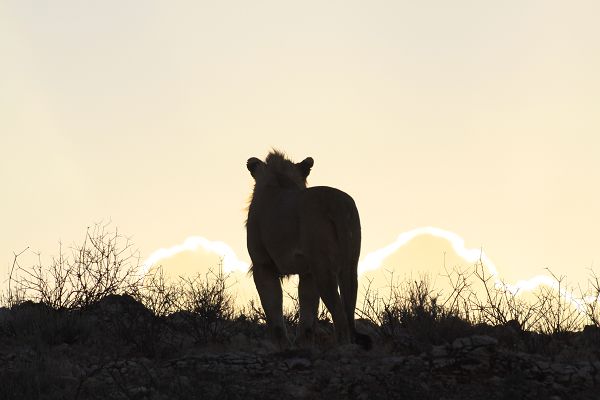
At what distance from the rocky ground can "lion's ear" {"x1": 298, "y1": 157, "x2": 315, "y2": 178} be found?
2.17 meters

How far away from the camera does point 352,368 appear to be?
7.70 metres

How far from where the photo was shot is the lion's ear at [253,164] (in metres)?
10.8

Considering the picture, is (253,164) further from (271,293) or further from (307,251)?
(307,251)

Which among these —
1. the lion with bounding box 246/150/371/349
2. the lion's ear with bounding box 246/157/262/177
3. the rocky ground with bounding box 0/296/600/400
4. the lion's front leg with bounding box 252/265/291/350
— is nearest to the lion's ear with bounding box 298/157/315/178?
the lion's ear with bounding box 246/157/262/177

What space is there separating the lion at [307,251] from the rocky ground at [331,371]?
1.22 ft

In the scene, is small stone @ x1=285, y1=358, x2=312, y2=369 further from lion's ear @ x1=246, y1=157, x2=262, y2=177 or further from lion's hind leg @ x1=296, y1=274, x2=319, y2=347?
lion's ear @ x1=246, y1=157, x2=262, y2=177

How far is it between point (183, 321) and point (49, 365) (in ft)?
11.7

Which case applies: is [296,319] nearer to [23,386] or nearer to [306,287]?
[306,287]

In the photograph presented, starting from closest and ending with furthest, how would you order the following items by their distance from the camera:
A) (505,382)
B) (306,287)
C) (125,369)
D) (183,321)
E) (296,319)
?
(505,382), (125,369), (306,287), (183,321), (296,319)

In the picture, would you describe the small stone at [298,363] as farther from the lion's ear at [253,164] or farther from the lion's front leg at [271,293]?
the lion's ear at [253,164]

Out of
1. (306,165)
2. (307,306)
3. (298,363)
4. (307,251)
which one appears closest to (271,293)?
(307,306)

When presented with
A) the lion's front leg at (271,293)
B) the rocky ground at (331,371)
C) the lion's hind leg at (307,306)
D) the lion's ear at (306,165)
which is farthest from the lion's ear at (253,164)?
the rocky ground at (331,371)

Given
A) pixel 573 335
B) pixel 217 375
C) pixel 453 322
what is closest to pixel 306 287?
pixel 453 322

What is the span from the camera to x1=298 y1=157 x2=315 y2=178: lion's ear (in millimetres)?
10734
